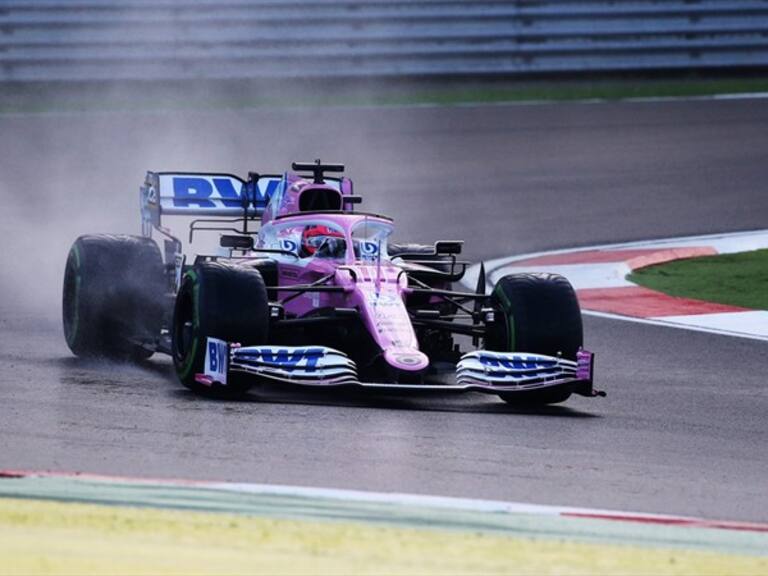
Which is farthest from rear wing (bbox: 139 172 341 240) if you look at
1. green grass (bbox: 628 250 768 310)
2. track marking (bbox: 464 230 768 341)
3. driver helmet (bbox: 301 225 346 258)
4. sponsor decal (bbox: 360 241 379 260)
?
green grass (bbox: 628 250 768 310)

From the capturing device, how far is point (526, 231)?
15969 mm

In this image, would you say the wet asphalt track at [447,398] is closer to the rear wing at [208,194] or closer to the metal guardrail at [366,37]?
the metal guardrail at [366,37]

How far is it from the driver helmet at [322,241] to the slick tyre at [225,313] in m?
0.86

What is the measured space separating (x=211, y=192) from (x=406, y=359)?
314cm

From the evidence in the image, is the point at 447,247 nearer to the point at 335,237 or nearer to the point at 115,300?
the point at 335,237

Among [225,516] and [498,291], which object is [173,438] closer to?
[225,516]

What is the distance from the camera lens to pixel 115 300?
1030 cm

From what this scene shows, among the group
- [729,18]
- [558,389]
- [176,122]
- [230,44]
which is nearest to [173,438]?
[558,389]

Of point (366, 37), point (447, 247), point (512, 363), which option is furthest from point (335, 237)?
point (366, 37)

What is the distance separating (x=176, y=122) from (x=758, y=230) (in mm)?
7977

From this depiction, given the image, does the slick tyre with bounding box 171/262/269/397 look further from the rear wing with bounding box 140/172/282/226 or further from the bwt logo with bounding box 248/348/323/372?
the rear wing with bounding box 140/172/282/226

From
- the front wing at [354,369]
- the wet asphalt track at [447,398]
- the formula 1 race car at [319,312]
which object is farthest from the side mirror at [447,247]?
the front wing at [354,369]

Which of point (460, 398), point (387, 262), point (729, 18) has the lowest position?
point (460, 398)

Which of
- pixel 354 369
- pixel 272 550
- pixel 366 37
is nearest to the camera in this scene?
pixel 272 550
